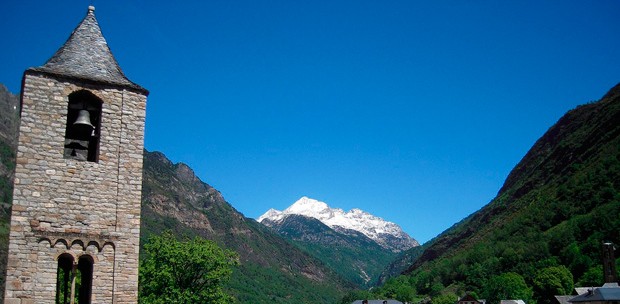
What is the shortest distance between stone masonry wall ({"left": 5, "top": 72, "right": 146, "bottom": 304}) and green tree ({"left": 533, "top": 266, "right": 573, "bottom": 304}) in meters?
102

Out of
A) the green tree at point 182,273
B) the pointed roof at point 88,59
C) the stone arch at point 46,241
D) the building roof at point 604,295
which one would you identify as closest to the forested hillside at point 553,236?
the building roof at point 604,295

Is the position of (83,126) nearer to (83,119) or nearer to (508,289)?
(83,119)

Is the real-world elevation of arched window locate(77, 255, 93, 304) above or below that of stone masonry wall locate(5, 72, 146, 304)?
below

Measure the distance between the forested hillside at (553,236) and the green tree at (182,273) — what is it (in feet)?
260

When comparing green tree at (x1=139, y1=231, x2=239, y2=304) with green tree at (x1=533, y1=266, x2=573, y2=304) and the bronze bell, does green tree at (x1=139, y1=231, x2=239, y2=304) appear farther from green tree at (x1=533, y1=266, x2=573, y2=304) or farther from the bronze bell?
green tree at (x1=533, y1=266, x2=573, y2=304)

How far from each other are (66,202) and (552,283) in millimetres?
106913

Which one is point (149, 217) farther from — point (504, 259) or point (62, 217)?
point (62, 217)

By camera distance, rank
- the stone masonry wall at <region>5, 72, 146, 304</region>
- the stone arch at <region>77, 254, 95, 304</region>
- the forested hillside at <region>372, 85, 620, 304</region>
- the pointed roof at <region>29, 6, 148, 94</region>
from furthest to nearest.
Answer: the forested hillside at <region>372, 85, 620, 304</region> < the pointed roof at <region>29, 6, 148, 94</region> < the stone arch at <region>77, 254, 95, 304</region> < the stone masonry wall at <region>5, 72, 146, 304</region>

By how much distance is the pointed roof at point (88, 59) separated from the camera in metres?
16.7

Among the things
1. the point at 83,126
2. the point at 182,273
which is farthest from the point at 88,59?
the point at 182,273

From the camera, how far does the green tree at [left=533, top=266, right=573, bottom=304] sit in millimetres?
105688

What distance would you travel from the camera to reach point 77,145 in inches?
650

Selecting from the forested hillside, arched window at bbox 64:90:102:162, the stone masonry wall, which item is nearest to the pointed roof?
the stone masonry wall

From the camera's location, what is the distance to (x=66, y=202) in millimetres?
15664
